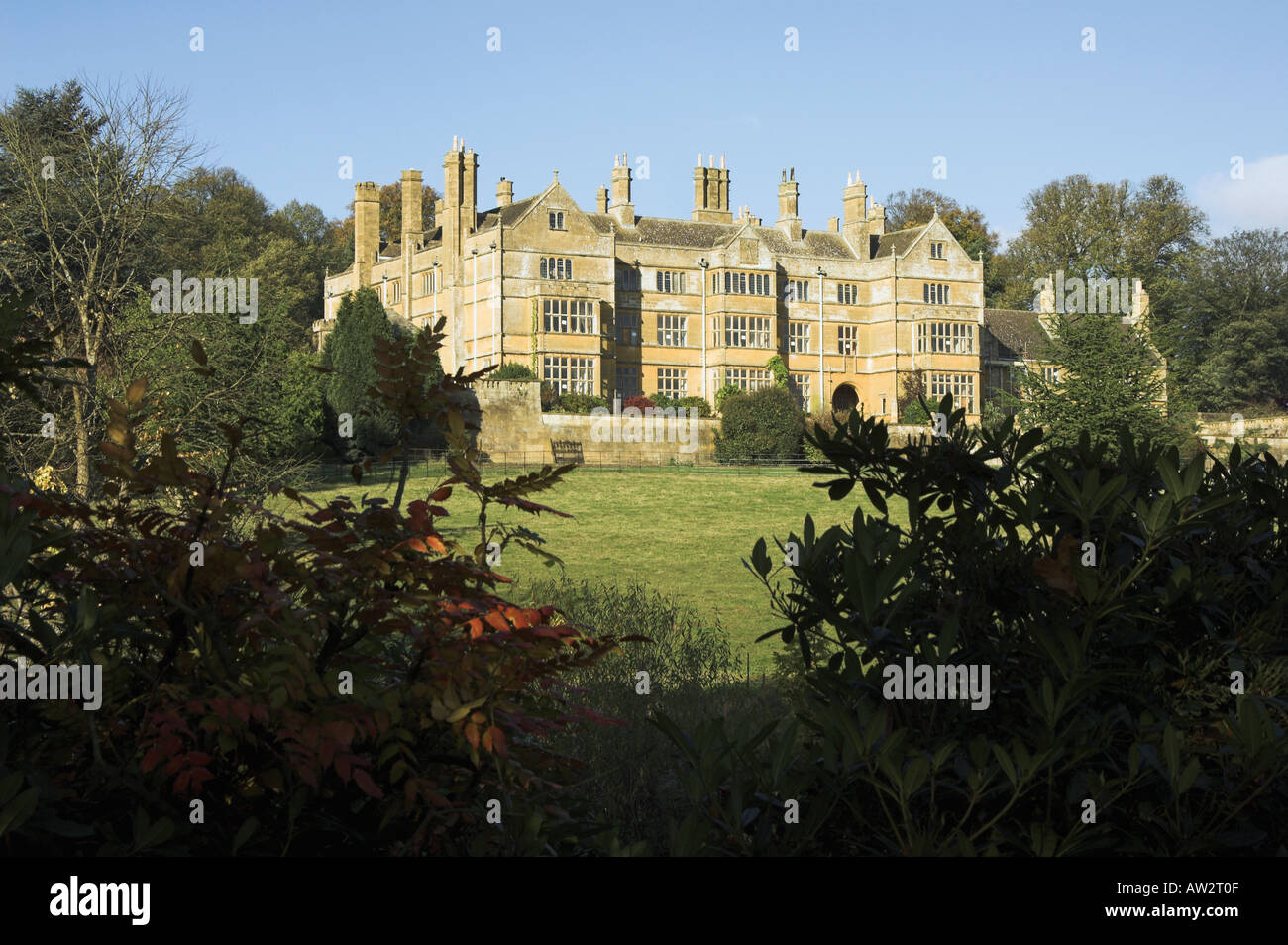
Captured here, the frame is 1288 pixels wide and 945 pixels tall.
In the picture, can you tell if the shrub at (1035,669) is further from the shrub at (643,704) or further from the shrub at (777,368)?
the shrub at (777,368)

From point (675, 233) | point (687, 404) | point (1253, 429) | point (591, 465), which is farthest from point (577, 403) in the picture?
point (1253, 429)

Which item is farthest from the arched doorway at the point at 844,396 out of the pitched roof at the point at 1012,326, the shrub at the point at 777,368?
the pitched roof at the point at 1012,326

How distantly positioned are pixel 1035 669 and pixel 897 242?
5982cm

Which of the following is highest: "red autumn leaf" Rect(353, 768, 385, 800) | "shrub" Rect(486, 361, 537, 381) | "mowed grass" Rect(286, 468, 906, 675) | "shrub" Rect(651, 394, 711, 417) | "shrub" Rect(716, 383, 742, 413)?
"shrub" Rect(486, 361, 537, 381)

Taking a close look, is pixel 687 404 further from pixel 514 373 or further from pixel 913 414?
pixel 913 414

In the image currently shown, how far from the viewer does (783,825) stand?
9.14 feet

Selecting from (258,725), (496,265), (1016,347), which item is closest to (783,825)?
(258,725)

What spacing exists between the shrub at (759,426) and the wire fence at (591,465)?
0.48 meters

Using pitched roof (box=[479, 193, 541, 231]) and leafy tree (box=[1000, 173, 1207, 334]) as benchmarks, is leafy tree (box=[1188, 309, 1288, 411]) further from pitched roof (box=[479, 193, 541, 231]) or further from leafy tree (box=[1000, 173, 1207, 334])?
pitched roof (box=[479, 193, 541, 231])

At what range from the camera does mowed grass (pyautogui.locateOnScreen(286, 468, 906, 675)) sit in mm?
18781

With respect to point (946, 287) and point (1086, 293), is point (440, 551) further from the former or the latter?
point (946, 287)

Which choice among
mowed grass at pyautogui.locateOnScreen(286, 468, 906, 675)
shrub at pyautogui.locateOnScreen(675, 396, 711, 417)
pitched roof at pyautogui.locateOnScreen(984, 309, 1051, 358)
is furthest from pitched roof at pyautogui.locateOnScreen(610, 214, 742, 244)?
mowed grass at pyautogui.locateOnScreen(286, 468, 906, 675)

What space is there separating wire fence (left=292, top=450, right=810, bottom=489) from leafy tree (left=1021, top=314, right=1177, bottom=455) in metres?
7.86

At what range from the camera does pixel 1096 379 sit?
1177 inches
